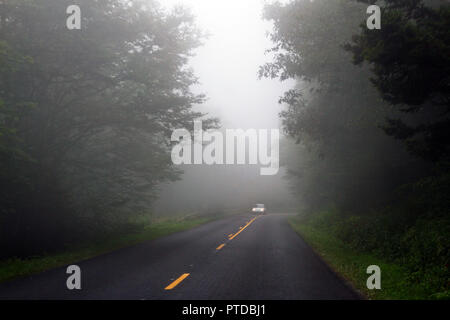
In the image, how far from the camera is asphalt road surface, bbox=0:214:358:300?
679 centimetres

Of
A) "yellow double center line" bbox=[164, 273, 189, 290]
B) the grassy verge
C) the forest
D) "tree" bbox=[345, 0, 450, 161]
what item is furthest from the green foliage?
"tree" bbox=[345, 0, 450, 161]

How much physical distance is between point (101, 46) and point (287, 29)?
8.61 meters

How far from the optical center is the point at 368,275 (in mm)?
8602

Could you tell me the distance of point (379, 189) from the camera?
17891mm

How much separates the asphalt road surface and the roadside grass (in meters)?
0.35

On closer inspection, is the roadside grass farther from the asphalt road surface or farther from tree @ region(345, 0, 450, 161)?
tree @ region(345, 0, 450, 161)

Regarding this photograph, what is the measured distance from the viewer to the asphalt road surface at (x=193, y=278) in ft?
22.3

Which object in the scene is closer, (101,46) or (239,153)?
(101,46)

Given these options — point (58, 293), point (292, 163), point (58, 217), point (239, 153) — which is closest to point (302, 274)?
point (58, 293)

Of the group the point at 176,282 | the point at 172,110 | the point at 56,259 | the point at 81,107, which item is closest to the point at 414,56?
the point at 176,282

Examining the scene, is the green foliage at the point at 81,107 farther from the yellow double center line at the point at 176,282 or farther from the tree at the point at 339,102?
the yellow double center line at the point at 176,282

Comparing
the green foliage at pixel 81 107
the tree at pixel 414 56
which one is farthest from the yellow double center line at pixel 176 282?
the tree at pixel 414 56

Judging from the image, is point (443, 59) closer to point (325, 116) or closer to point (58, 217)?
point (325, 116)

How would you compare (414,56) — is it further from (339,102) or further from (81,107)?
(81,107)
